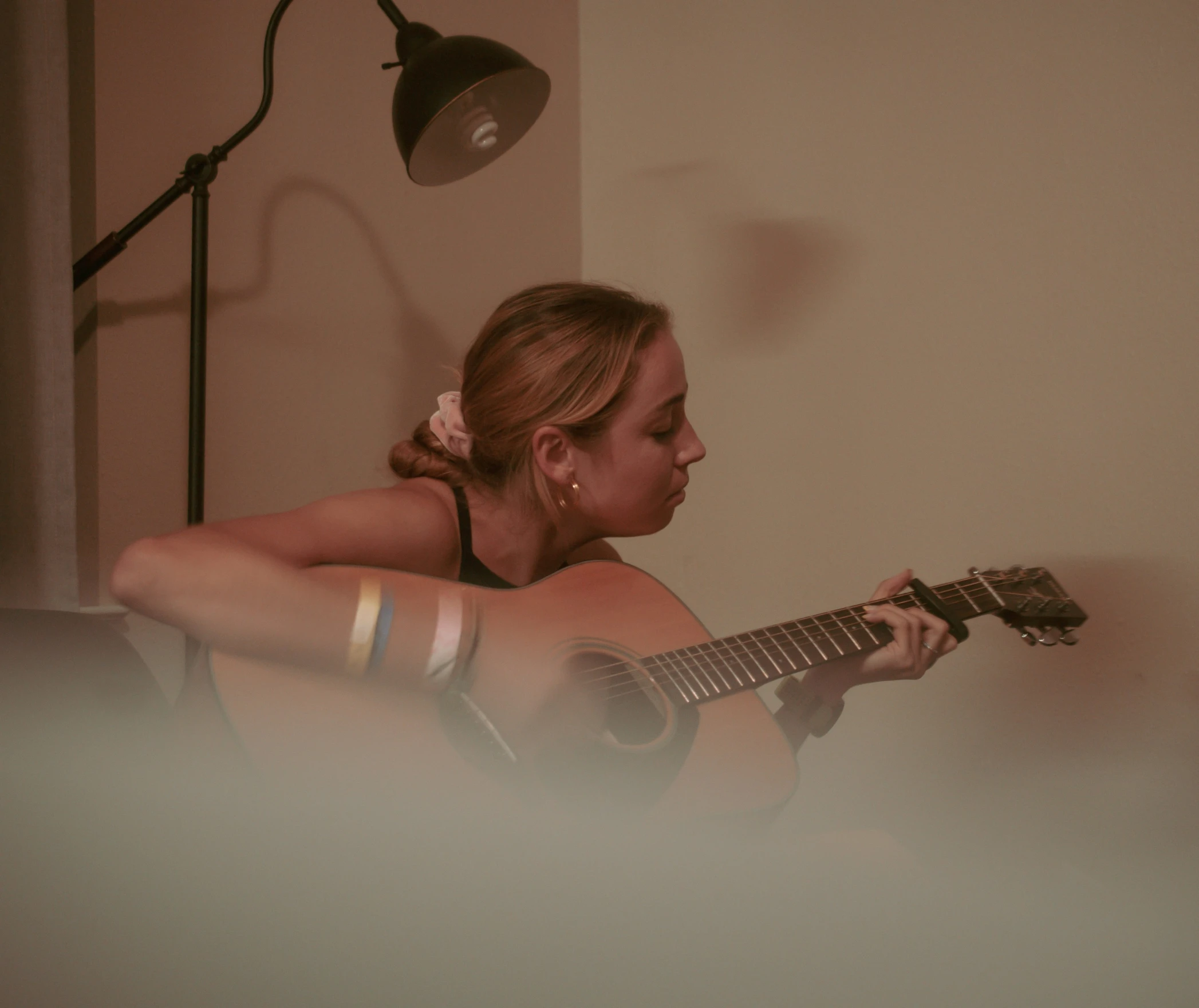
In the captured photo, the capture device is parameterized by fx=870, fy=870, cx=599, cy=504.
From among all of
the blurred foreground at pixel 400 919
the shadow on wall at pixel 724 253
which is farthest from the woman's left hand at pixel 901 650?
the shadow on wall at pixel 724 253

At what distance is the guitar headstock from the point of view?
39.4 inches

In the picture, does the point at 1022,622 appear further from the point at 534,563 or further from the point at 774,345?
the point at 774,345

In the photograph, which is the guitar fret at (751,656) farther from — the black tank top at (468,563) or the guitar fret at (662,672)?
the black tank top at (468,563)

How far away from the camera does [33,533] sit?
3.60ft

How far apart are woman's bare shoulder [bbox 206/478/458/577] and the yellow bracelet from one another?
98 millimetres

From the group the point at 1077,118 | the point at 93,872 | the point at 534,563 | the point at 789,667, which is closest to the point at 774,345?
the point at 1077,118

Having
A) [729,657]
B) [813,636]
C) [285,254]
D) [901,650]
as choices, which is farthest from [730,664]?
[285,254]

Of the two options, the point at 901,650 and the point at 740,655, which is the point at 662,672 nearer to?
the point at 740,655

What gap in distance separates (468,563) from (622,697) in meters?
0.31

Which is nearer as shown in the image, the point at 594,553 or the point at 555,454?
the point at 555,454

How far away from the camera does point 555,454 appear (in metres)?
1.08

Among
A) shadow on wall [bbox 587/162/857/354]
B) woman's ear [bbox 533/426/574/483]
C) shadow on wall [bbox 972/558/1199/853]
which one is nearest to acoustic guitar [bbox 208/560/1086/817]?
woman's ear [bbox 533/426/574/483]

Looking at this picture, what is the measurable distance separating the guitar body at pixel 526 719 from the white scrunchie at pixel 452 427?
0.29m

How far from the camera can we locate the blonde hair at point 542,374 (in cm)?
105
